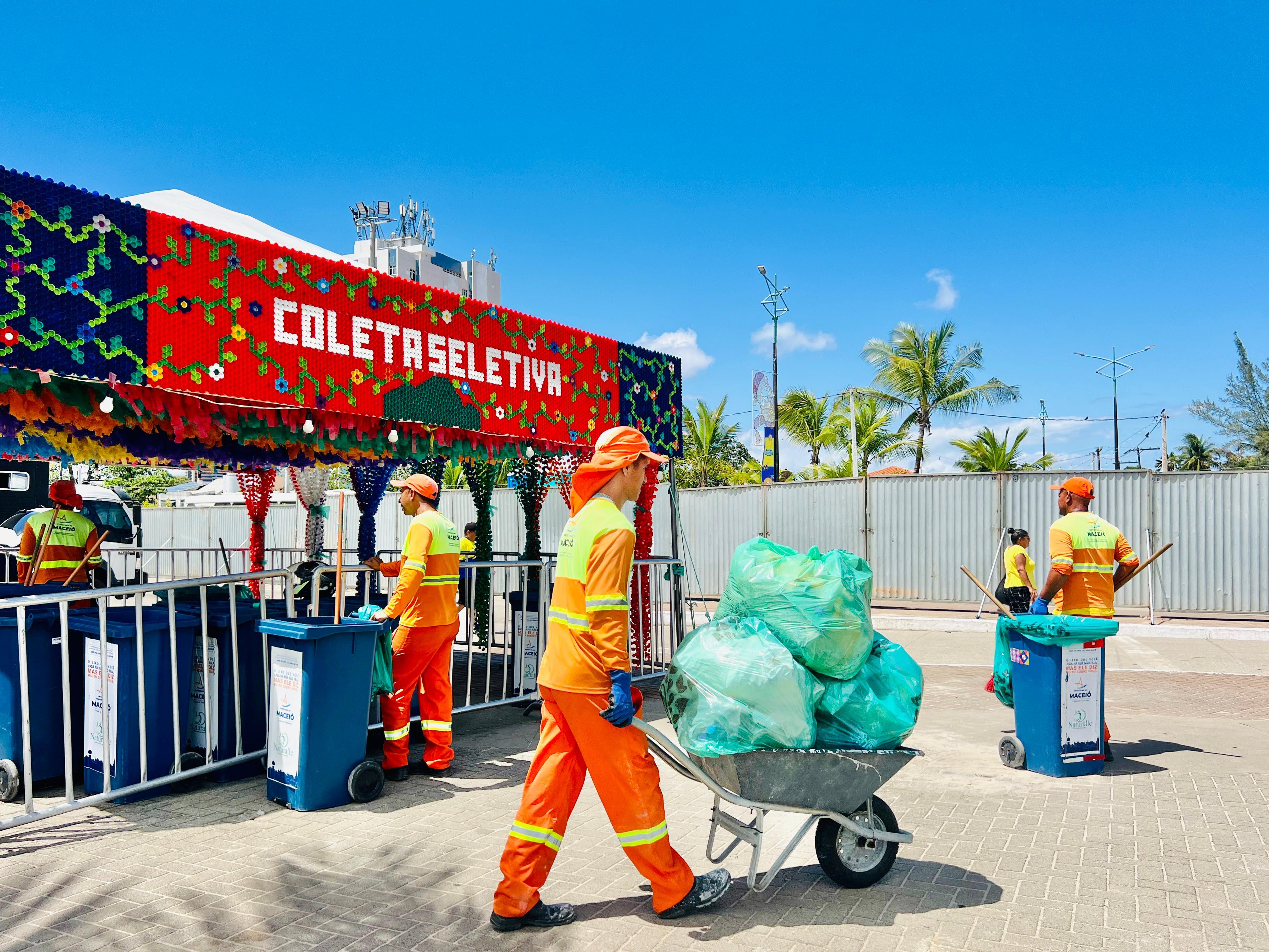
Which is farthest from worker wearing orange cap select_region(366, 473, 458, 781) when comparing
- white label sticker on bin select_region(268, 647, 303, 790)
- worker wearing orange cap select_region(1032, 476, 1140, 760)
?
worker wearing orange cap select_region(1032, 476, 1140, 760)

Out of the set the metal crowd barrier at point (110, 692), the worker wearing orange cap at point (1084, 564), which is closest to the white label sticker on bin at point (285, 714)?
the metal crowd barrier at point (110, 692)

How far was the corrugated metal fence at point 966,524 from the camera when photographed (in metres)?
14.8

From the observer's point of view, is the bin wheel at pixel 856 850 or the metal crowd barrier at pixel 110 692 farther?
the metal crowd barrier at pixel 110 692

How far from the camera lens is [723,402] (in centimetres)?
3173

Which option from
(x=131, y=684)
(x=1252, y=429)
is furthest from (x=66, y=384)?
(x=1252, y=429)

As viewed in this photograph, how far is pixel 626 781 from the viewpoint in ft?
11.4

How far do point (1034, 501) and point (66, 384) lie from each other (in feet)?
49.5

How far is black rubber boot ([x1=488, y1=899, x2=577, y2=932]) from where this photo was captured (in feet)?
11.6

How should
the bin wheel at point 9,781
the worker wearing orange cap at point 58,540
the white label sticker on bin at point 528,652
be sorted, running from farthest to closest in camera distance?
1. the white label sticker on bin at point 528,652
2. the worker wearing orange cap at point 58,540
3. the bin wheel at point 9,781

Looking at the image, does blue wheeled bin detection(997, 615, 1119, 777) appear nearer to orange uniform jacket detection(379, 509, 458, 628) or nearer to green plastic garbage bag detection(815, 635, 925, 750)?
green plastic garbage bag detection(815, 635, 925, 750)

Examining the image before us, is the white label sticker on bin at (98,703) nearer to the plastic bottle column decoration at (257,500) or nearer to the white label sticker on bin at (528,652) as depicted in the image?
the white label sticker on bin at (528,652)

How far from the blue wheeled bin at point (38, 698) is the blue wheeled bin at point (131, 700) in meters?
0.18

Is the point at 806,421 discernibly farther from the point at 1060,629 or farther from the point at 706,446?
the point at 1060,629

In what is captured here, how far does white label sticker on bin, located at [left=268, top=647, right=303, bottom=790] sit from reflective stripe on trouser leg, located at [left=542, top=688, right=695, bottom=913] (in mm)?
2106
